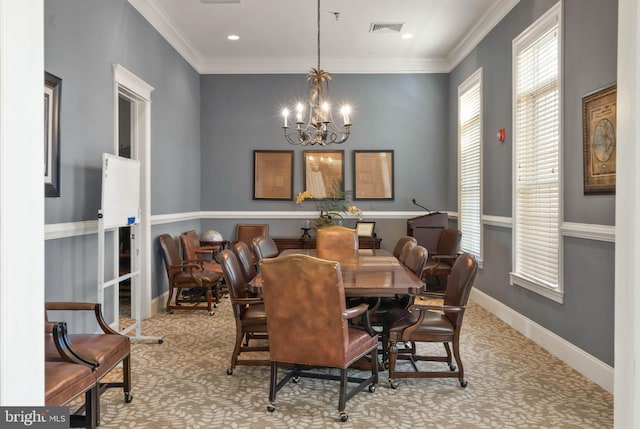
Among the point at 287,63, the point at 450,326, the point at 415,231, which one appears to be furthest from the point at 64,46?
the point at 415,231

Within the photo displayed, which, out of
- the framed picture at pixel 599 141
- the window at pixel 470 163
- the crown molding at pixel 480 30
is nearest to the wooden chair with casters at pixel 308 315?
the framed picture at pixel 599 141

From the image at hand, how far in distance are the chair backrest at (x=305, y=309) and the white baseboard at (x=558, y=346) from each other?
6.12 ft

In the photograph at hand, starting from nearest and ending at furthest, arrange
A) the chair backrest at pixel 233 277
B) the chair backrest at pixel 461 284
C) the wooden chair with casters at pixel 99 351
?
the wooden chair with casters at pixel 99 351
the chair backrest at pixel 461 284
the chair backrest at pixel 233 277

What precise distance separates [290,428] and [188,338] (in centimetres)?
210

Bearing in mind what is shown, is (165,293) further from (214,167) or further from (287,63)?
(287,63)

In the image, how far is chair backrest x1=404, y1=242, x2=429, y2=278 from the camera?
3.79 meters

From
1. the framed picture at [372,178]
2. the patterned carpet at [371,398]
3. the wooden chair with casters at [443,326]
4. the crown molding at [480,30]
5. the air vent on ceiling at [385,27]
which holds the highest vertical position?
the air vent on ceiling at [385,27]

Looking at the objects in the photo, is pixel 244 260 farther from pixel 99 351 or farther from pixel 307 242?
pixel 307 242

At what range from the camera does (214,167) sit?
7277 mm

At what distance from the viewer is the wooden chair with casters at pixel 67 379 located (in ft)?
6.91

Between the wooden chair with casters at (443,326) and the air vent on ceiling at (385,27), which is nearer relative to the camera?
the wooden chair with casters at (443,326)

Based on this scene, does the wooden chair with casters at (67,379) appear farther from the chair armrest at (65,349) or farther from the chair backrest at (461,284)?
the chair backrest at (461,284)

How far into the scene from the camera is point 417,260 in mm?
3883

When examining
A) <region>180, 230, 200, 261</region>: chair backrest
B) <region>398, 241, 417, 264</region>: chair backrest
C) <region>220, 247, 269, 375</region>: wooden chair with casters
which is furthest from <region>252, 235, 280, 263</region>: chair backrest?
<region>180, 230, 200, 261</region>: chair backrest
